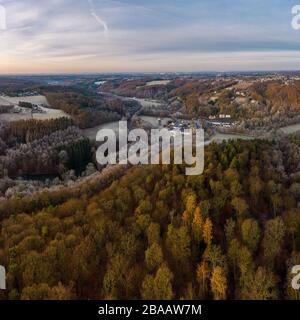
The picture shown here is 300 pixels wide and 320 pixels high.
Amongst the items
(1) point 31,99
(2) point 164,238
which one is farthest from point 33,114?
(2) point 164,238

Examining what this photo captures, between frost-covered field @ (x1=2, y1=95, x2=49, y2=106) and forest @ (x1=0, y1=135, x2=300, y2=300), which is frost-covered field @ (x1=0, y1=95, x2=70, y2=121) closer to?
frost-covered field @ (x1=2, y1=95, x2=49, y2=106)

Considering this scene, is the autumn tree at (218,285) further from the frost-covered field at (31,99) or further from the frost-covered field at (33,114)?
the frost-covered field at (31,99)

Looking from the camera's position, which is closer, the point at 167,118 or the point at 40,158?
the point at 40,158

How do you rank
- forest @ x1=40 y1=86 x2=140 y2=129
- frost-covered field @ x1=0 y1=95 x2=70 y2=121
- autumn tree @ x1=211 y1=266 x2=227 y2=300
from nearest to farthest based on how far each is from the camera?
autumn tree @ x1=211 y1=266 x2=227 y2=300 → frost-covered field @ x1=0 y1=95 x2=70 y2=121 → forest @ x1=40 y1=86 x2=140 y2=129

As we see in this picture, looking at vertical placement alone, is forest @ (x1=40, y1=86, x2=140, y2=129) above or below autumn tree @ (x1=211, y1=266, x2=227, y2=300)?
above

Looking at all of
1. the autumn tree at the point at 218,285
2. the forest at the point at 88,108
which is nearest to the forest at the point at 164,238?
the autumn tree at the point at 218,285

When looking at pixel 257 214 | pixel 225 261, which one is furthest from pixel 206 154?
pixel 225 261

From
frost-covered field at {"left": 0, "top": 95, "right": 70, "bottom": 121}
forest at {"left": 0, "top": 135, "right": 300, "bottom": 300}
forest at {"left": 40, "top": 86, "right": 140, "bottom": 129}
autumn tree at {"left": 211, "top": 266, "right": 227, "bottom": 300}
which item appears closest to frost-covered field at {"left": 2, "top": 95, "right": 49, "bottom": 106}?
frost-covered field at {"left": 0, "top": 95, "right": 70, "bottom": 121}

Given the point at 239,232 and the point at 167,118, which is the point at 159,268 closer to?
the point at 239,232
